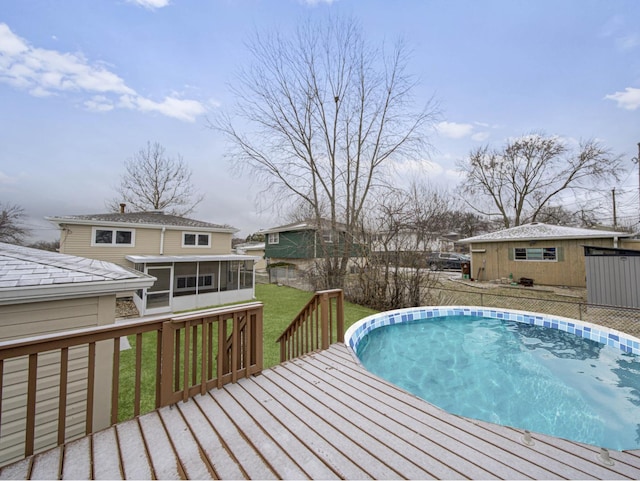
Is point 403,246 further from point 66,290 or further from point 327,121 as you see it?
point 66,290

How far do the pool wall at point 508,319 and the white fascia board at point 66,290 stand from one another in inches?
A: 134

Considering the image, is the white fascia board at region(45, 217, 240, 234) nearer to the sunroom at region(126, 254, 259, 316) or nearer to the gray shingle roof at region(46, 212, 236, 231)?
the gray shingle roof at region(46, 212, 236, 231)

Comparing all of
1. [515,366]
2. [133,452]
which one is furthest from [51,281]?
[515,366]

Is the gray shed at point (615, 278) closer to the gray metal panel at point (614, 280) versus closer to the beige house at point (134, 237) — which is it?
the gray metal panel at point (614, 280)

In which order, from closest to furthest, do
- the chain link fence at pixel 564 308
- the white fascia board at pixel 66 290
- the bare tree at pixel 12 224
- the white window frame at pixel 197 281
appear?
the white fascia board at pixel 66 290 < the chain link fence at pixel 564 308 < the white window frame at pixel 197 281 < the bare tree at pixel 12 224

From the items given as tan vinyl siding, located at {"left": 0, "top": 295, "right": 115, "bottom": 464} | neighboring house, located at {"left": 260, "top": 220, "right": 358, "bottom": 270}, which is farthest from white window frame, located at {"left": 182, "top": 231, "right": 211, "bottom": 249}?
tan vinyl siding, located at {"left": 0, "top": 295, "right": 115, "bottom": 464}

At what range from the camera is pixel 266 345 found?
19.8 feet

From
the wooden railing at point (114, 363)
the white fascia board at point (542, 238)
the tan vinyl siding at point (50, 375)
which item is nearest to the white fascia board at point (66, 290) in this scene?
the tan vinyl siding at point (50, 375)

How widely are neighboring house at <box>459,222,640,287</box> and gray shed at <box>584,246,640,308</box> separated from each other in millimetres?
4087

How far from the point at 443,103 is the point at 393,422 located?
12.1m

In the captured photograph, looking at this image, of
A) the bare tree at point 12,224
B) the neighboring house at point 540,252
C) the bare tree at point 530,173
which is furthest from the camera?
the bare tree at point 12,224

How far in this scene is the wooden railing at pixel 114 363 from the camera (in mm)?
1857

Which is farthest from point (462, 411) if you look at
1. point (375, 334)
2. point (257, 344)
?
point (257, 344)

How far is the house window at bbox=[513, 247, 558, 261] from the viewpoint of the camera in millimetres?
12609
